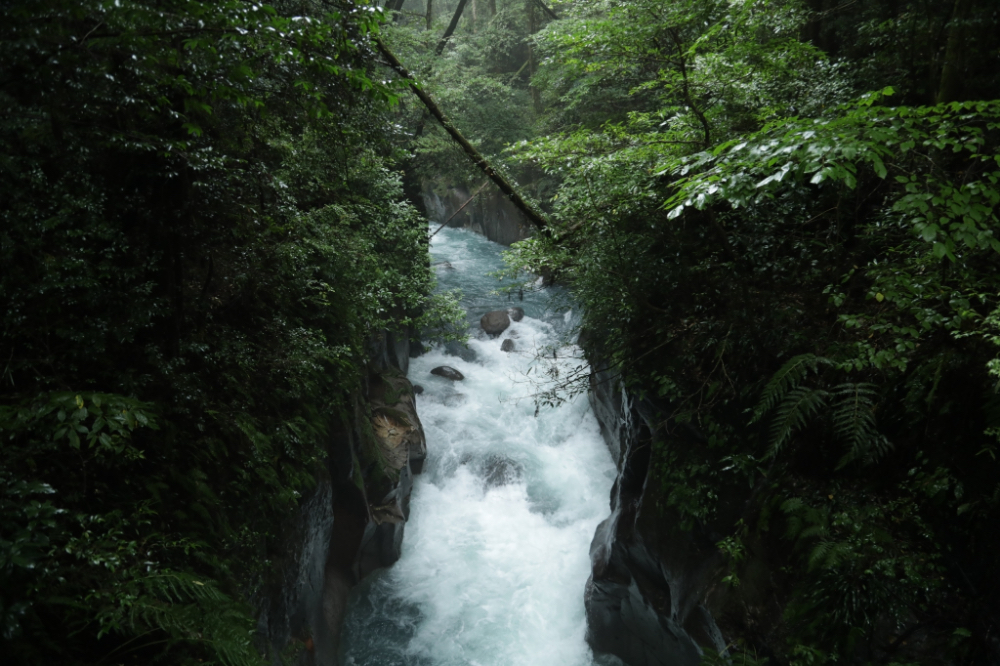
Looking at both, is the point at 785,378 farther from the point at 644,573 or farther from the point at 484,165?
the point at 484,165

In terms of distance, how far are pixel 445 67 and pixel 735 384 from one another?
37.7 feet

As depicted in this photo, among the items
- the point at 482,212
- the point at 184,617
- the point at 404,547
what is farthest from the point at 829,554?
the point at 482,212

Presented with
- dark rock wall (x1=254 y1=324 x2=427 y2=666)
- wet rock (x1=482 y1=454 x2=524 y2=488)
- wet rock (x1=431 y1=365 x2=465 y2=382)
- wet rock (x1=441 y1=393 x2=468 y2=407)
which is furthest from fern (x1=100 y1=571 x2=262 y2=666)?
wet rock (x1=431 y1=365 x2=465 y2=382)

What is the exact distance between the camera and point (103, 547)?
320 cm

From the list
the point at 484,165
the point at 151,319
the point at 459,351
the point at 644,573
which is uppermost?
the point at 484,165

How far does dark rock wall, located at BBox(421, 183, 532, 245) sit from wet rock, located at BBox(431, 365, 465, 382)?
885 centimetres

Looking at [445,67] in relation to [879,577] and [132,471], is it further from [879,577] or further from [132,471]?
[879,577]

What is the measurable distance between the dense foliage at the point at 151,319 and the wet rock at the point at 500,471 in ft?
20.8

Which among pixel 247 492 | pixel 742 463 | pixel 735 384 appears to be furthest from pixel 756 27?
pixel 247 492

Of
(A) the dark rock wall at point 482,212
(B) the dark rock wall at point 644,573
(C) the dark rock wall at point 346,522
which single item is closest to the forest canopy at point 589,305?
(B) the dark rock wall at point 644,573

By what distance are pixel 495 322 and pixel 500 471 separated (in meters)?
5.76

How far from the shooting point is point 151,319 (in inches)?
172

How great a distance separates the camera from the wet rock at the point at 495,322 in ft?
53.4

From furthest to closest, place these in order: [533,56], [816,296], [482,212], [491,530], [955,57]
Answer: [482,212] → [533,56] → [491,530] → [816,296] → [955,57]
